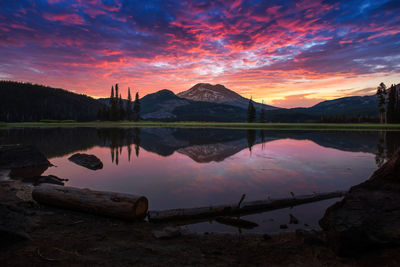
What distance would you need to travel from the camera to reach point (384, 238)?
20.0 feet

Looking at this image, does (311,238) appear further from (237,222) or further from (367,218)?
(237,222)

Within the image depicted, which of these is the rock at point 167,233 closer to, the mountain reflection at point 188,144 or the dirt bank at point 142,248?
the dirt bank at point 142,248

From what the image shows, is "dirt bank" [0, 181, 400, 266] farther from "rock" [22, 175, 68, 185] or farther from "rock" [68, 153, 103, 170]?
"rock" [68, 153, 103, 170]

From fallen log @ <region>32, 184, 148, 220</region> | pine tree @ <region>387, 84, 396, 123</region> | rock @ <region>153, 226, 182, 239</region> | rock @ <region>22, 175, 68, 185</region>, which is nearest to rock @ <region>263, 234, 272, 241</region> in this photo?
rock @ <region>153, 226, 182, 239</region>

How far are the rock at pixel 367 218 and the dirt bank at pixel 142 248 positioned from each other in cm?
32

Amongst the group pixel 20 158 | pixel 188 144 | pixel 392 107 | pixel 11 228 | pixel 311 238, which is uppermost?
pixel 392 107

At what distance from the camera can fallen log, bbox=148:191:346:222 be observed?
9516mm

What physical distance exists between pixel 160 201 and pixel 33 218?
5.28 metres

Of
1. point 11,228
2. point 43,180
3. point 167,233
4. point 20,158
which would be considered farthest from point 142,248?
point 20,158

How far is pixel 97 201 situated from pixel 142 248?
3.57m

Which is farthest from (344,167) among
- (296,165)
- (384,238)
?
(384,238)

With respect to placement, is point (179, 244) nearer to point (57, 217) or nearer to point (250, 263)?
point (250, 263)

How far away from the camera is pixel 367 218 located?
21.6ft

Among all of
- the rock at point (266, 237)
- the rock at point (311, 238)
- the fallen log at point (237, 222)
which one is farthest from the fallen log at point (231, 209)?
the rock at point (311, 238)
